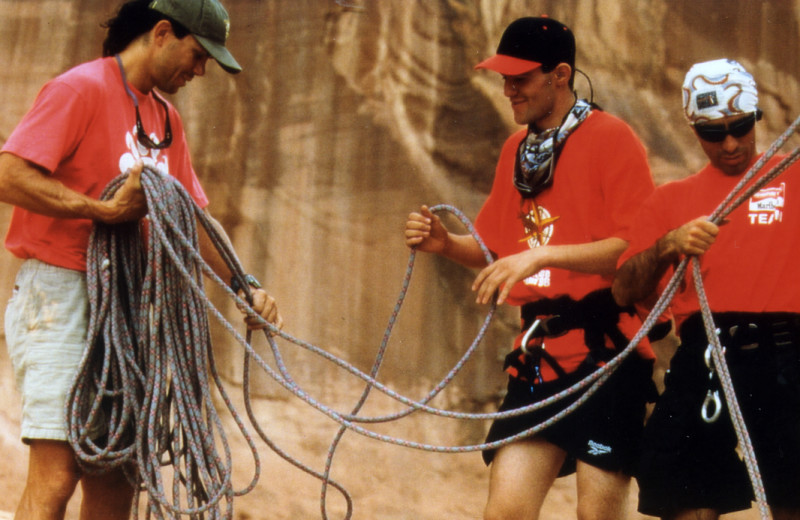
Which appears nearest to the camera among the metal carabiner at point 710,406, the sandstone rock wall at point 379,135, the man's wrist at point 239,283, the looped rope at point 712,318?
the looped rope at point 712,318

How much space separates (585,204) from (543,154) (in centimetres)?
19

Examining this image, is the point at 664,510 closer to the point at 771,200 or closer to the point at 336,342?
the point at 771,200

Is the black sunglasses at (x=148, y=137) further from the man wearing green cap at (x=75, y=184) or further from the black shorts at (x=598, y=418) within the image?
the black shorts at (x=598, y=418)

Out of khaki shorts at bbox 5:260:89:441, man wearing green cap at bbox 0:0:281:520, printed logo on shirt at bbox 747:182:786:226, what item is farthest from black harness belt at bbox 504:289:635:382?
khaki shorts at bbox 5:260:89:441

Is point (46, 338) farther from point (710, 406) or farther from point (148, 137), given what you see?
point (710, 406)

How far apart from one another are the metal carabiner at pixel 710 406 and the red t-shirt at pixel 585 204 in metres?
0.26

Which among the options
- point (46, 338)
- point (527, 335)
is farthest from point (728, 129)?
point (46, 338)

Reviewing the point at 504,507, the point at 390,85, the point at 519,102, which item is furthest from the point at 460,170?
the point at 504,507

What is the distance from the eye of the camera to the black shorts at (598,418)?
113 inches

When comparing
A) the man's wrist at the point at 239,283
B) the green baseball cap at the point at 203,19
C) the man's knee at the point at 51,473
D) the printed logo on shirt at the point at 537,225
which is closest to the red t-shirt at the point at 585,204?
the printed logo on shirt at the point at 537,225

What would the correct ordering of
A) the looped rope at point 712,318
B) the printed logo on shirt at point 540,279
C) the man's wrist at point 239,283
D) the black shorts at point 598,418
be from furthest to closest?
the man's wrist at point 239,283, the printed logo on shirt at point 540,279, the black shorts at point 598,418, the looped rope at point 712,318

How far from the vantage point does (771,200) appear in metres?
2.77

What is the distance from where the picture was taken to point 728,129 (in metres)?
2.77

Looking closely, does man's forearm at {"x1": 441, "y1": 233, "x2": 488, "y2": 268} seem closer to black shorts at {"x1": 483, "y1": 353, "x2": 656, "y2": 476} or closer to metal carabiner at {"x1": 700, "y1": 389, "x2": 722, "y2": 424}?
black shorts at {"x1": 483, "y1": 353, "x2": 656, "y2": 476}
